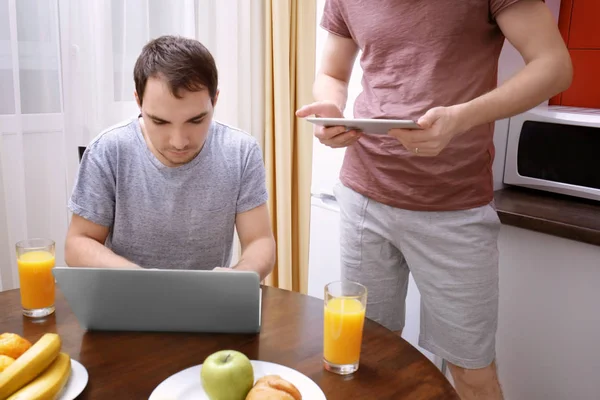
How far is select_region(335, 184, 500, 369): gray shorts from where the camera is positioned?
1.48 metres

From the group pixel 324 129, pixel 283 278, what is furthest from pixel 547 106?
pixel 283 278

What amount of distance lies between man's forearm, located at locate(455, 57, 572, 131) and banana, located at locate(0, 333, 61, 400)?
93 cm

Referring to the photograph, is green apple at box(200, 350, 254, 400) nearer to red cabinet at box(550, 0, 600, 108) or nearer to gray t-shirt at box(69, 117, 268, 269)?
gray t-shirt at box(69, 117, 268, 269)

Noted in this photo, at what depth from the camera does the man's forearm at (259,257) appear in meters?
1.55

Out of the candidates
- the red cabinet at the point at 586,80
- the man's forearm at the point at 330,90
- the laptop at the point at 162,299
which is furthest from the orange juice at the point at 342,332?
the red cabinet at the point at 586,80

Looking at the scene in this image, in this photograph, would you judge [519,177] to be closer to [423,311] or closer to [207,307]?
[423,311]

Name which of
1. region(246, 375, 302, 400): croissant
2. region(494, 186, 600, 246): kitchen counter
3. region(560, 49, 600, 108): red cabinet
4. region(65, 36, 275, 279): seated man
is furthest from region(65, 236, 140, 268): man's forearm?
region(560, 49, 600, 108): red cabinet

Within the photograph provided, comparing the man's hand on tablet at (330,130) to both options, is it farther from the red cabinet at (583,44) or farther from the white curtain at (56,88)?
the red cabinet at (583,44)

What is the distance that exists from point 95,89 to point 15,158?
1.24ft

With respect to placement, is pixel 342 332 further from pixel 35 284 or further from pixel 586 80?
pixel 586 80

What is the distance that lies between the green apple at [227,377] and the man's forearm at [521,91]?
0.73m

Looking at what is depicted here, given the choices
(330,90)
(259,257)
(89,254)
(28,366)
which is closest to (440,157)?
(330,90)

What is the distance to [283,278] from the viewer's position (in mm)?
2785

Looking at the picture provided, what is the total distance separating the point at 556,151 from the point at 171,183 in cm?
123
